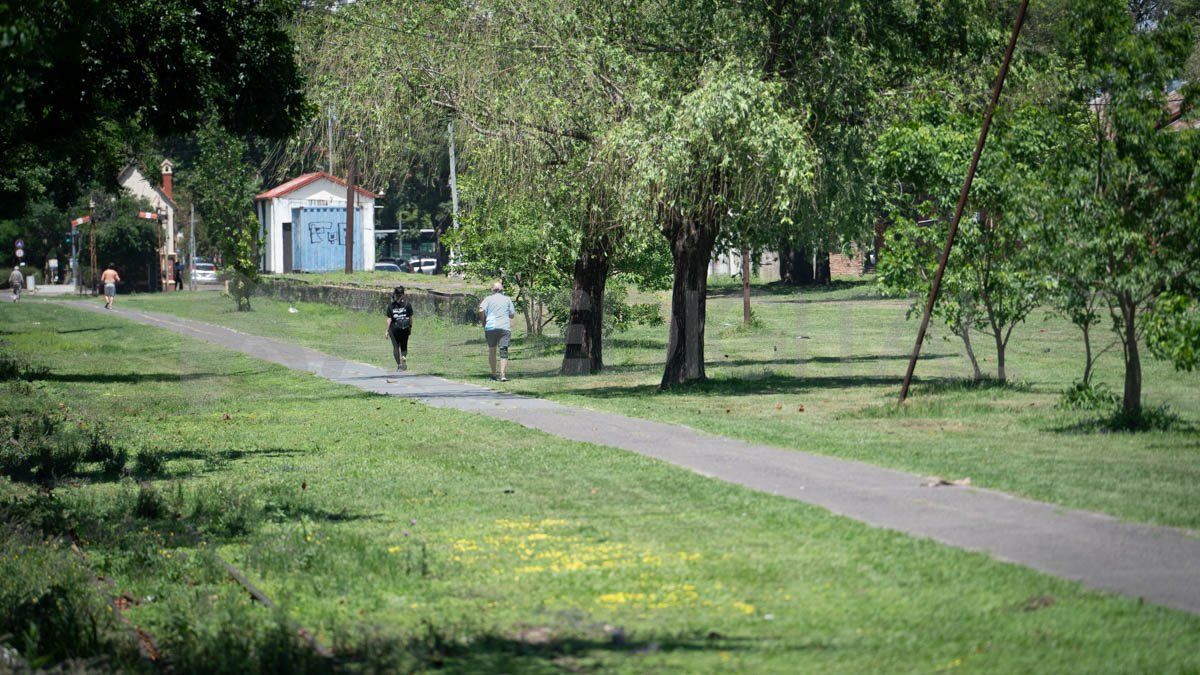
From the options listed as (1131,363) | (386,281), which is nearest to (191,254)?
(386,281)

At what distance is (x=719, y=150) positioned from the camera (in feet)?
66.8

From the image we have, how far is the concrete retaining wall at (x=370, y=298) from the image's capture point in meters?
44.5

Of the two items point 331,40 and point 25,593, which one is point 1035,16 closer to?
point 331,40

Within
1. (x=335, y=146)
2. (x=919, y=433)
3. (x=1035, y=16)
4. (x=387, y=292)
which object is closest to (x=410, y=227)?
(x=387, y=292)

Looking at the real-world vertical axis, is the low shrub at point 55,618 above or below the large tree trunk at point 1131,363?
below

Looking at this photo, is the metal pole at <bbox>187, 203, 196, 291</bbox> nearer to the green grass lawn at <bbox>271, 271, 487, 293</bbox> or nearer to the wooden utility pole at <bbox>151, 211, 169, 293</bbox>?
the wooden utility pole at <bbox>151, 211, 169, 293</bbox>

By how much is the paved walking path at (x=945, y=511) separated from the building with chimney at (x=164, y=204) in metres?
69.5

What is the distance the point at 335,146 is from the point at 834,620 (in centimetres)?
1801

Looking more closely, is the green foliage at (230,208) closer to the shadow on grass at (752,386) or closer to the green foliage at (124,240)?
the green foliage at (124,240)

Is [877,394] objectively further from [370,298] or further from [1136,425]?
[370,298]

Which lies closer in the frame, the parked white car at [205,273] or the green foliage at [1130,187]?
the green foliage at [1130,187]

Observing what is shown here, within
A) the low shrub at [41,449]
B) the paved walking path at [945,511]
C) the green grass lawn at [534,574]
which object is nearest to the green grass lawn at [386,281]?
the low shrub at [41,449]

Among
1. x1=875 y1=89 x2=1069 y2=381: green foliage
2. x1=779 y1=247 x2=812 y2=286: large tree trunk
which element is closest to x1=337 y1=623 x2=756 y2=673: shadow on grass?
x1=875 y1=89 x2=1069 y2=381: green foliage

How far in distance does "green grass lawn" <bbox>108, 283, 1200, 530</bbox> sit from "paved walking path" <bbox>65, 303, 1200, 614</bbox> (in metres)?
0.45
